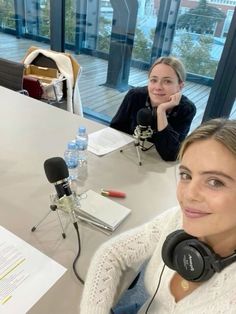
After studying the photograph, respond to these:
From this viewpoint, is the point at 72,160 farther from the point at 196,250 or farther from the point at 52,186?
the point at 196,250

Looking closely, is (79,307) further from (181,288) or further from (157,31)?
(157,31)

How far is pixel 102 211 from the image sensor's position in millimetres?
1086

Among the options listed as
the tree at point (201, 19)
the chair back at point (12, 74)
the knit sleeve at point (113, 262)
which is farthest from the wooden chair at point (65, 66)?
the knit sleeve at point (113, 262)

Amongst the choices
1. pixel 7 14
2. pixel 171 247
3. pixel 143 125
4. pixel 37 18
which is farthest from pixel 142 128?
pixel 7 14

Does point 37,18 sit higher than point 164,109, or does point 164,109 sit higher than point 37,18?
point 37,18

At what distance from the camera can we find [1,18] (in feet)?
14.2

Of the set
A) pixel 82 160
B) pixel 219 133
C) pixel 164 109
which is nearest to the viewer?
pixel 219 133

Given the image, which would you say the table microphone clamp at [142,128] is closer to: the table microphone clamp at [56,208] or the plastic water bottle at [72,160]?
the plastic water bottle at [72,160]

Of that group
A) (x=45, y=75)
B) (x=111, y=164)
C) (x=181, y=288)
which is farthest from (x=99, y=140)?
(x=45, y=75)

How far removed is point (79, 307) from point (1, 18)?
186 inches

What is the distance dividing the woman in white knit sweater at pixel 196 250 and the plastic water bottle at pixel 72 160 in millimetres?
460

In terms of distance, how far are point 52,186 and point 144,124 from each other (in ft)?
1.90

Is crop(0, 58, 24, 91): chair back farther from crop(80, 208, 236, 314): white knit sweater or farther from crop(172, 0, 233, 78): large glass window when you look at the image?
crop(80, 208, 236, 314): white knit sweater

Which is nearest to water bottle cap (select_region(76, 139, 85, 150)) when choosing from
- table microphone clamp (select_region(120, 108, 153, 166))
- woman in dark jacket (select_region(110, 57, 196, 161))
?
table microphone clamp (select_region(120, 108, 153, 166))
